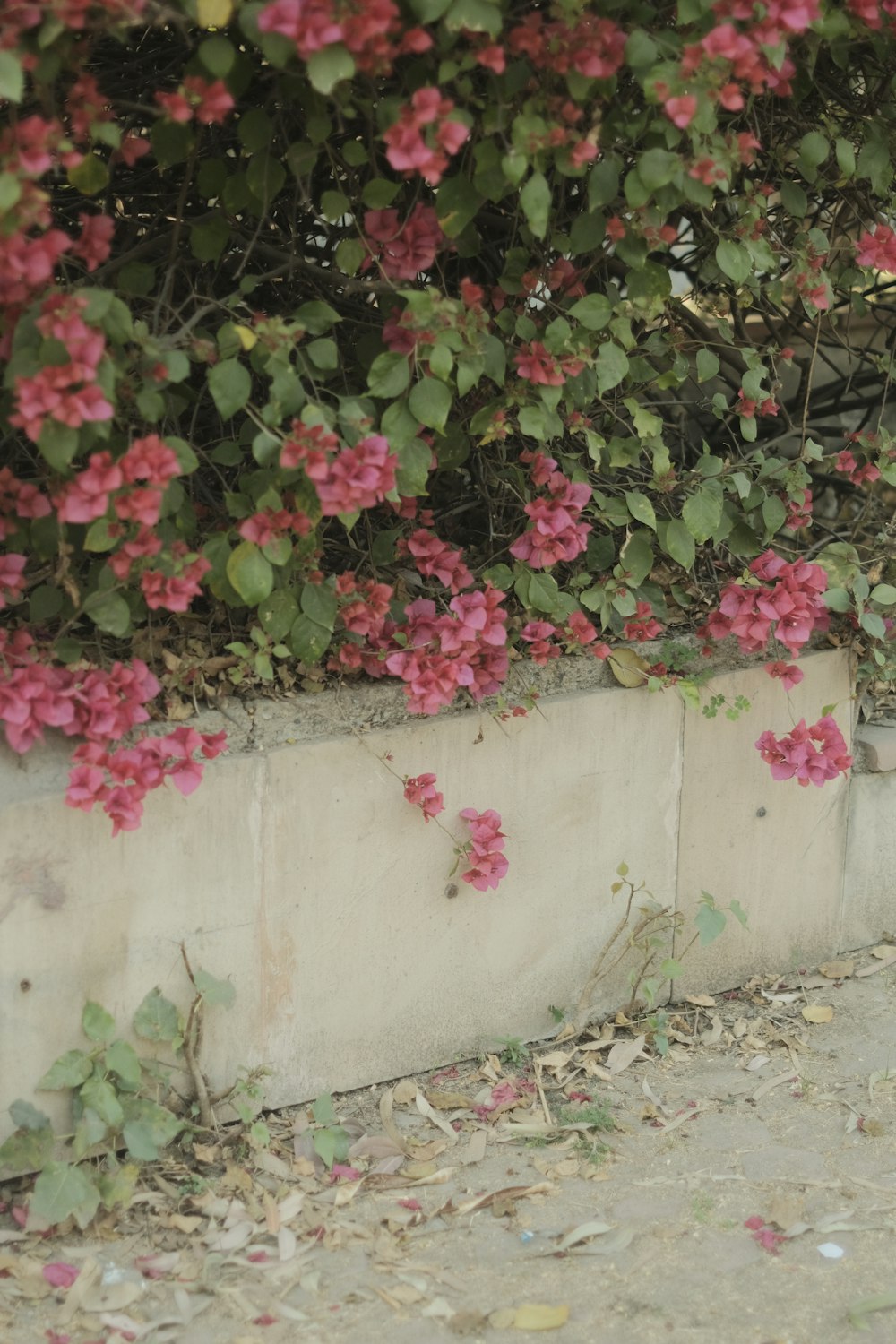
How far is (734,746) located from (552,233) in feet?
4.08

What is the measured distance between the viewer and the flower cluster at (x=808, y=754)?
9.95ft

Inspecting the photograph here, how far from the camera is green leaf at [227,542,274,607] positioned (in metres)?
2.40

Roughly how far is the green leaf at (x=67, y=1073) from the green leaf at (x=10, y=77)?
61.8 inches

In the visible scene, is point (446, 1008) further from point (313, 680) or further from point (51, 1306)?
point (51, 1306)

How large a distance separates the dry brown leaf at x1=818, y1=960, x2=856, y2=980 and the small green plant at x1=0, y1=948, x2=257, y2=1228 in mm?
1573

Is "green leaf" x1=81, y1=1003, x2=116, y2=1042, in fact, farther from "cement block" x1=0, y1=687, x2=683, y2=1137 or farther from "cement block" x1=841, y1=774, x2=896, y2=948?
"cement block" x1=841, y1=774, x2=896, y2=948

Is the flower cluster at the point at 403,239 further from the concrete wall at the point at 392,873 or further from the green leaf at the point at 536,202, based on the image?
the concrete wall at the point at 392,873

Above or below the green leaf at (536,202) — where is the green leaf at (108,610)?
below

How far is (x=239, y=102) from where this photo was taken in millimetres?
2502

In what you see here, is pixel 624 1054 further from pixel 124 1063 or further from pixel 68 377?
pixel 68 377

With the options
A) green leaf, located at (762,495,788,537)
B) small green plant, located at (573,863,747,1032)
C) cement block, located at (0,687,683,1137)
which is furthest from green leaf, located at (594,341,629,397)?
small green plant, located at (573,863,747,1032)

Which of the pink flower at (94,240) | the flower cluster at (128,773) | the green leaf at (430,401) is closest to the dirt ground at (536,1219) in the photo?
→ the flower cluster at (128,773)

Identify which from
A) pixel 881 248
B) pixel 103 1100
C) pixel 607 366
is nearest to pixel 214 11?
pixel 607 366

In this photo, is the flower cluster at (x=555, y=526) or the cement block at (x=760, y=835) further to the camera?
the cement block at (x=760, y=835)
